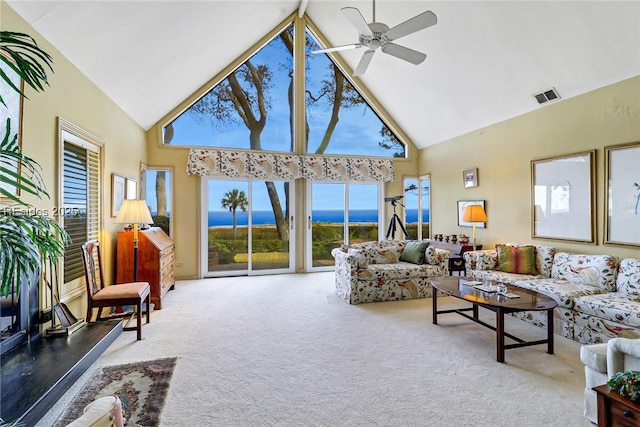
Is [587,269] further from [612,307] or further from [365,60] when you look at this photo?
[365,60]

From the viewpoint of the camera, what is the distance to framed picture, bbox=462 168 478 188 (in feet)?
17.5

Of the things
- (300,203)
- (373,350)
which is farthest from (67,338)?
(300,203)

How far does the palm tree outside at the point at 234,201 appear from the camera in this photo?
585cm

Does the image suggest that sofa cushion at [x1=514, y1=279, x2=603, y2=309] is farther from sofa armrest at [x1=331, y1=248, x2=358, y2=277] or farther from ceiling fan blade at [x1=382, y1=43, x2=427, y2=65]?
ceiling fan blade at [x1=382, y1=43, x2=427, y2=65]

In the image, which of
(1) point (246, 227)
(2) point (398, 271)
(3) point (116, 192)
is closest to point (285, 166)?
(1) point (246, 227)

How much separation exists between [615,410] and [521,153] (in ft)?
12.5

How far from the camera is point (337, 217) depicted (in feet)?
21.1

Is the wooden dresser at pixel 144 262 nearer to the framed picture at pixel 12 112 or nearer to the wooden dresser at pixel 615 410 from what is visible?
the framed picture at pixel 12 112

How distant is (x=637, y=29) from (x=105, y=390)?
5426 millimetres

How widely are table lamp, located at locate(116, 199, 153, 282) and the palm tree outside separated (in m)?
2.08

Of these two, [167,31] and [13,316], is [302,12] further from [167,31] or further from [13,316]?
[13,316]

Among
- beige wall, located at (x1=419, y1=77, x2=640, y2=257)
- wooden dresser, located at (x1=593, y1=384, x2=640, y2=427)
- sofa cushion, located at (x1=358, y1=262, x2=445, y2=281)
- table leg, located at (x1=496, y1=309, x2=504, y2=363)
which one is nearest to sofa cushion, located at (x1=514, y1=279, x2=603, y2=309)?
beige wall, located at (x1=419, y1=77, x2=640, y2=257)

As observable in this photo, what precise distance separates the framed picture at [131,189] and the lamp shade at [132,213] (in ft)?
2.87

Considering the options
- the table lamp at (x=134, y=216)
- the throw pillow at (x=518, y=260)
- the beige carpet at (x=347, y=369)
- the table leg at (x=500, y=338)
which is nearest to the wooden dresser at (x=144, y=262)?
the table lamp at (x=134, y=216)
